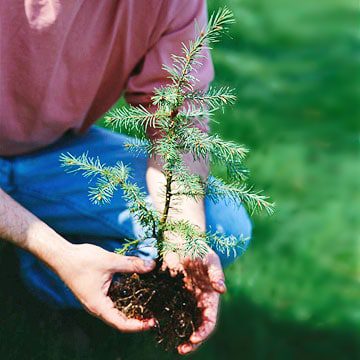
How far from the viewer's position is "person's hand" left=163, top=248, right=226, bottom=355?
2.33 meters

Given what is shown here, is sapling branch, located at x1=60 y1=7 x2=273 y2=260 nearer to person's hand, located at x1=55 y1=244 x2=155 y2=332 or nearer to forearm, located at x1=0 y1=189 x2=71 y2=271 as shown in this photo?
person's hand, located at x1=55 y1=244 x2=155 y2=332

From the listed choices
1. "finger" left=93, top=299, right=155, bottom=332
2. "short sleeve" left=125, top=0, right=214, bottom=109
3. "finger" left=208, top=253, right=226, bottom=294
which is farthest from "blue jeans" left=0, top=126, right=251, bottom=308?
"finger" left=93, top=299, right=155, bottom=332

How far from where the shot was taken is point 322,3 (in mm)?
5500

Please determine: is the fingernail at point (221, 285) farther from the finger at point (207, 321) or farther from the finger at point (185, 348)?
the finger at point (185, 348)

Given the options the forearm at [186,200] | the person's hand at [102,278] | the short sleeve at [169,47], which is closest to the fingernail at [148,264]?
the person's hand at [102,278]

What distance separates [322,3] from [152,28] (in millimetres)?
2984

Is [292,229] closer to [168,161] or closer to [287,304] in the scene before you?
[287,304]

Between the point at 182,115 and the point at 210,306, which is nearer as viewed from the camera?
the point at 182,115

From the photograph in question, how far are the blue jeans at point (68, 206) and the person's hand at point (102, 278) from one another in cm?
46

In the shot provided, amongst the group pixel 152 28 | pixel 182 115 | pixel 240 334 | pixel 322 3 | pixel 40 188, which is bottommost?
pixel 322 3

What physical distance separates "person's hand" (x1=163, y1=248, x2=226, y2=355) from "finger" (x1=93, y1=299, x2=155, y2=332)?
0.12 m

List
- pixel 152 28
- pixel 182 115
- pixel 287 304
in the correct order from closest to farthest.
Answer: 1. pixel 182 115
2. pixel 152 28
3. pixel 287 304

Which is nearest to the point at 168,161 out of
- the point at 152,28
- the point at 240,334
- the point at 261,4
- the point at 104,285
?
the point at 104,285

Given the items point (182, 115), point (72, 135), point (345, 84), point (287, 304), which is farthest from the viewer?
point (345, 84)
